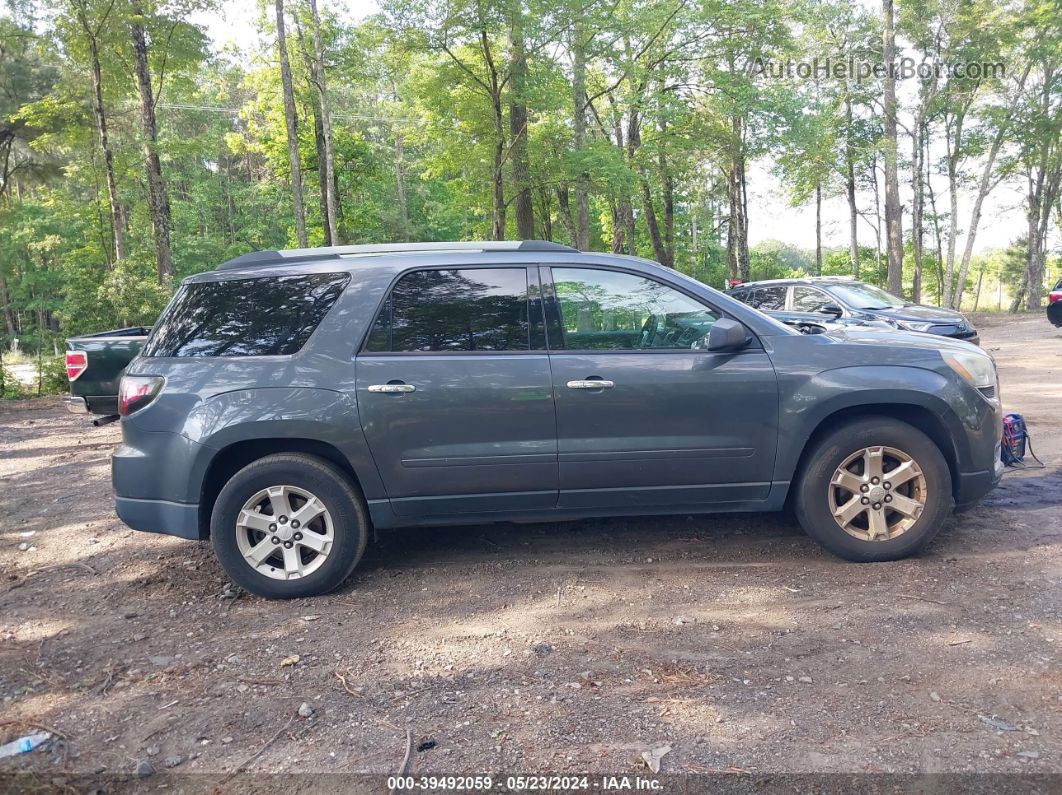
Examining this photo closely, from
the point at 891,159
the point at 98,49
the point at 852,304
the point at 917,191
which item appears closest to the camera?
the point at 852,304

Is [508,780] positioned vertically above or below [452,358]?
below

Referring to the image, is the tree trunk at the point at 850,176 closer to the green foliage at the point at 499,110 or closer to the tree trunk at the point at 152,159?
the green foliage at the point at 499,110

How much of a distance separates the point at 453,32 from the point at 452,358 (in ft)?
40.7

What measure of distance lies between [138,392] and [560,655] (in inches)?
107

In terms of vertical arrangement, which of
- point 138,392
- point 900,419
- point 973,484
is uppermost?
point 138,392

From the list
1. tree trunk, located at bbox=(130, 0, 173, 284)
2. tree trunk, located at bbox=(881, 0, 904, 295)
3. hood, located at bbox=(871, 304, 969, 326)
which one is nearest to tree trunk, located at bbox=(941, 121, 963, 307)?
tree trunk, located at bbox=(881, 0, 904, 295)

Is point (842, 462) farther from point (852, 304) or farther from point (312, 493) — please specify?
point (852, 304)

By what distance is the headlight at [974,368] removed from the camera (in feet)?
13.6

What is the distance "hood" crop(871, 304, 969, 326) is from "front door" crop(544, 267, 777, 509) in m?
8.64

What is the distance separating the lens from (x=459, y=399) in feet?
12.9

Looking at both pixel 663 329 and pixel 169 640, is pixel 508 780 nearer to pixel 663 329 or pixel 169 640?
pixel 169 640

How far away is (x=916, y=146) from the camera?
92.4 ft

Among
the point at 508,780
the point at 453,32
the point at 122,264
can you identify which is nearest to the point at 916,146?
the point at 453,32

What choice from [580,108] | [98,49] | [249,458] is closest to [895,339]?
[249,458]
